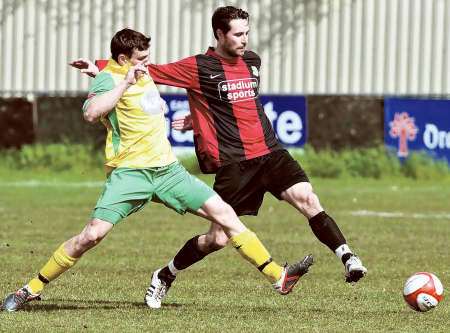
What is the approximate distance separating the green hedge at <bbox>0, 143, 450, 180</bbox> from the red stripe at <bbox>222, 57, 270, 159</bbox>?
13.3 m

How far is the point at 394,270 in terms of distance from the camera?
12750 millimetres

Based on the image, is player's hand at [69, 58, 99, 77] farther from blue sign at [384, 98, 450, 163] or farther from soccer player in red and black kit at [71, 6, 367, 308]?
blue sign at [384, 98, 450, 163]

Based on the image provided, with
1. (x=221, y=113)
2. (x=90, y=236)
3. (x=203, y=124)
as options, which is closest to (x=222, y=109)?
(x=221, y=113)

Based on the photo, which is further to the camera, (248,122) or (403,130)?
(403,130)

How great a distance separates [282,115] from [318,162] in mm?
1209

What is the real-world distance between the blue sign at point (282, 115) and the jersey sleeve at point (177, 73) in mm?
13532

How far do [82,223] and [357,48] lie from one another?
394 inches

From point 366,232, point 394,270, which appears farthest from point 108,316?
point 366,232

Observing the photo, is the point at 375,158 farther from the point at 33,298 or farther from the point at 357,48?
the point at 33,298

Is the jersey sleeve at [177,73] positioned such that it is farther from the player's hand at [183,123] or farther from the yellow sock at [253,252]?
the yellow sock at [253,252]

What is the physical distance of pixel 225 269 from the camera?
1276 centimetres

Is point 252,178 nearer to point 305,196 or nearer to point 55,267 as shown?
point 305,196

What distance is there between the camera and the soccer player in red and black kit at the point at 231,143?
10094 mm

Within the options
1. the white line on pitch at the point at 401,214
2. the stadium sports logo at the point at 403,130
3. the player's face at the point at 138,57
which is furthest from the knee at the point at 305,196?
the stadium sports logo at the point at 403,130
